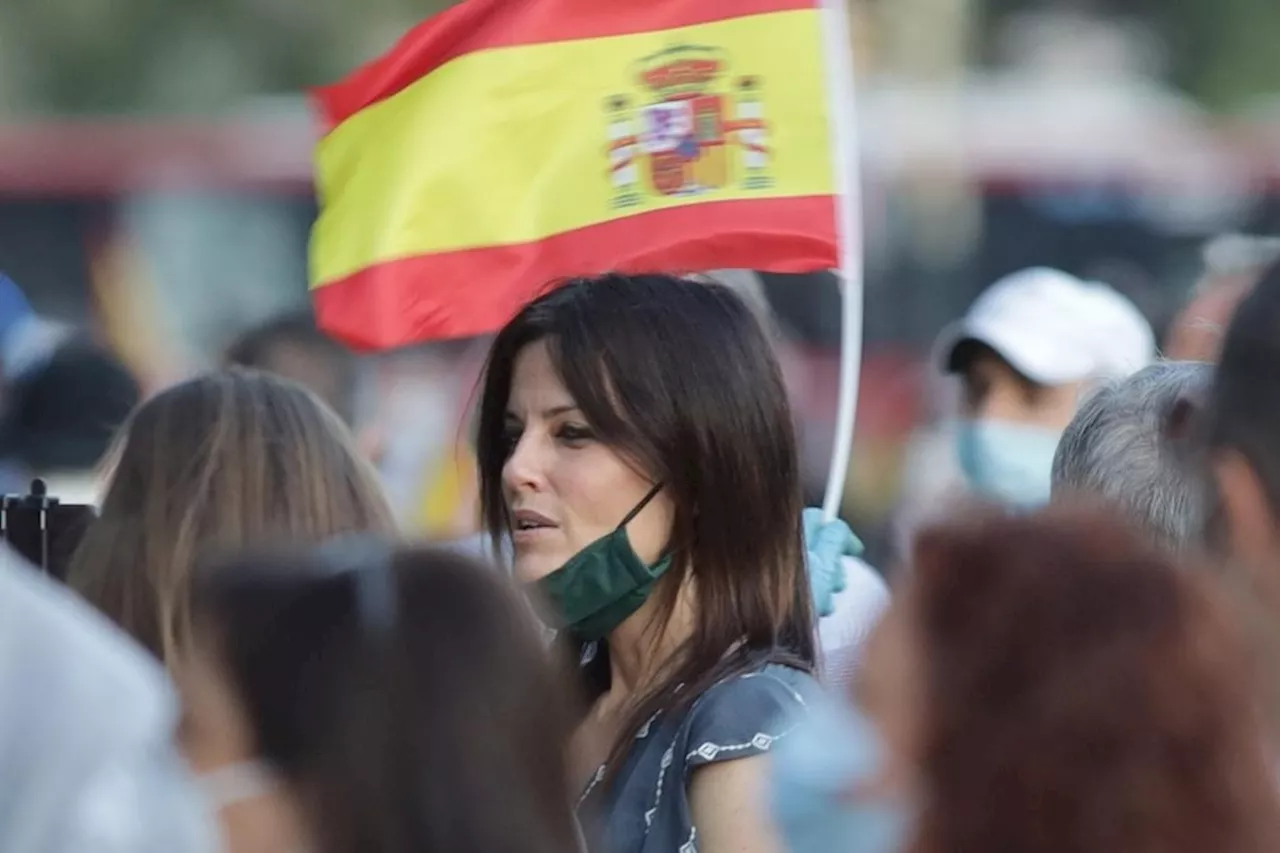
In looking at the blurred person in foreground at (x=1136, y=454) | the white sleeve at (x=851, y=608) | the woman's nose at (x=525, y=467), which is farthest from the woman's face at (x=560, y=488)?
the white sleeve at (x=851, y=608)

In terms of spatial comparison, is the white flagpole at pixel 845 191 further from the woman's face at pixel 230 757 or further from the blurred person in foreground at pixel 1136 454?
the woman's face at pixel 230 757

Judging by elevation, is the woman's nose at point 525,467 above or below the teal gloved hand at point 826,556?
above

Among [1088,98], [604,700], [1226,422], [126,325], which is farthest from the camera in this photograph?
[1088,98]

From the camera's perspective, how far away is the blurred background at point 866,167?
1316 cm

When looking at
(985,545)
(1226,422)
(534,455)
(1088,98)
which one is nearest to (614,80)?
(534,455)

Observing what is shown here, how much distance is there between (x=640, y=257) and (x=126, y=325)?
963cm

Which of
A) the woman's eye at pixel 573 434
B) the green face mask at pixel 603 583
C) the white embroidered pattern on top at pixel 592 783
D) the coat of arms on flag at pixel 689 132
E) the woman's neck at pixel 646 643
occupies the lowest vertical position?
the white embroidered pattern on top at pixel 592 783

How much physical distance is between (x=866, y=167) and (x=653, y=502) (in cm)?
1183

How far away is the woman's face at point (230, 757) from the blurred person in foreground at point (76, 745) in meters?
0.42

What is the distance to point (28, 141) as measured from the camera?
1512cm

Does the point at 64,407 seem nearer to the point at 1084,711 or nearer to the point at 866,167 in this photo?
the point at 1084,711

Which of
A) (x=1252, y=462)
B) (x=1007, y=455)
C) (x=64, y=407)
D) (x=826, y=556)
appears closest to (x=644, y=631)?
(x=826, y=556)

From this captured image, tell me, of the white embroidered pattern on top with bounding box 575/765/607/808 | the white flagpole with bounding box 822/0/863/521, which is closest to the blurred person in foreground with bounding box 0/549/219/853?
the white embroidered pattern on top with bounding box 575/765/607/808

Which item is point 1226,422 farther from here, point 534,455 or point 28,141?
point 28,141
